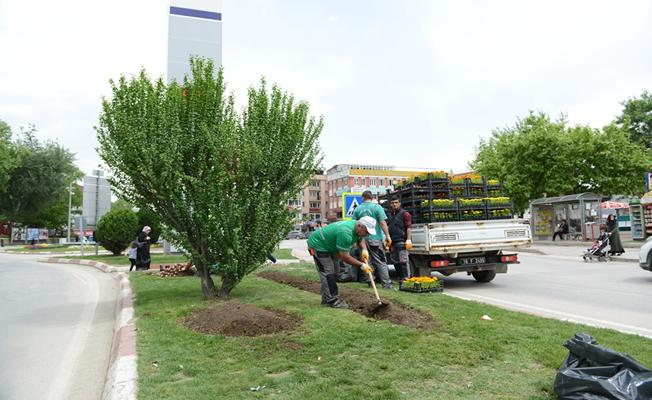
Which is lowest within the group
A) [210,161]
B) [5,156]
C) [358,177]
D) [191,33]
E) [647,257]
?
[647,257]

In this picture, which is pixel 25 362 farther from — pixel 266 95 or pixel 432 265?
pixel 432 265

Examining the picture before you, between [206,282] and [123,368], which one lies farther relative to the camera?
[206,282]

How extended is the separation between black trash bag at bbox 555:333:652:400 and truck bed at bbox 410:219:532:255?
6.34m

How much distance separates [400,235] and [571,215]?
21470mm

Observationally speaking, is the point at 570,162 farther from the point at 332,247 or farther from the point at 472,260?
the point at 332,247

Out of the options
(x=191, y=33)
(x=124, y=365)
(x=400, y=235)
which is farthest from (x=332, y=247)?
(x=191, y=33)

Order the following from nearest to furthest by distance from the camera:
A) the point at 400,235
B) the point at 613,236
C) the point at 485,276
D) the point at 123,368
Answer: the point at 123,368
the point at 400,235
the point at 485,276
the point at 613,236

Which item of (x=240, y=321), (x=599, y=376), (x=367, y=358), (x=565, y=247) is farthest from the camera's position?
(x=565, y=247)

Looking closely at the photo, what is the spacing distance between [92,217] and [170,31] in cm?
1049

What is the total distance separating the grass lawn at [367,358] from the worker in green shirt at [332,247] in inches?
25.1

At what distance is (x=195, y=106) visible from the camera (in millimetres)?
8312

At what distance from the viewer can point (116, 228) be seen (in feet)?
80.3

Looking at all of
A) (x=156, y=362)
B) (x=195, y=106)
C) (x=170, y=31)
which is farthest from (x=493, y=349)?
(x=170, y=31)

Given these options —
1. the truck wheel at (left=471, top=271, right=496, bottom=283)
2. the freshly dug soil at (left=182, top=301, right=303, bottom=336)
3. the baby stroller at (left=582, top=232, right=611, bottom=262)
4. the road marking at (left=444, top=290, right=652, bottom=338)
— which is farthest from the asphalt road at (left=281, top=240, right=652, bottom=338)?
the freshly dug soil at (left=182, top=301, right=303, bottom=336)
